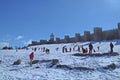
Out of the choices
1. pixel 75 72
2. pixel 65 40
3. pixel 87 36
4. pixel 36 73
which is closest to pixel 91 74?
pixel 75 72

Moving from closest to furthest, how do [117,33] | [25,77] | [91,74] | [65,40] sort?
1. [25,77]
2. [91,74]
3. [117,33]
4. [65,40]

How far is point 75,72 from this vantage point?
19.5 metres

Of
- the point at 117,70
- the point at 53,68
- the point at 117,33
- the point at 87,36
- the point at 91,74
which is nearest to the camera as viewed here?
the point at 91,74

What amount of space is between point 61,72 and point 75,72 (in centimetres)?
113

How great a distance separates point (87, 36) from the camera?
101000 mm

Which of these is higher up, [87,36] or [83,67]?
[87,36]

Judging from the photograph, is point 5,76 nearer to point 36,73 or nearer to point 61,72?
point 36,73

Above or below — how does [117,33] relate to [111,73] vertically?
above

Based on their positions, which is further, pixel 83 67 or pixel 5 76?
pixel 83 67

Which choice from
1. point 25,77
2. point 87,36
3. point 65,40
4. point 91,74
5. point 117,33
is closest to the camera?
point 25,77

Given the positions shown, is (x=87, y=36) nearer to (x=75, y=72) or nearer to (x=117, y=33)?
(x=117, y=33)

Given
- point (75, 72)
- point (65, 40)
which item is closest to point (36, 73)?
point (75, 72)

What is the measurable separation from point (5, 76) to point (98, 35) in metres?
80.3

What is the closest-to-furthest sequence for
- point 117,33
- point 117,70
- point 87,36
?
point 117,70 → point 117,33 → point 87,36
